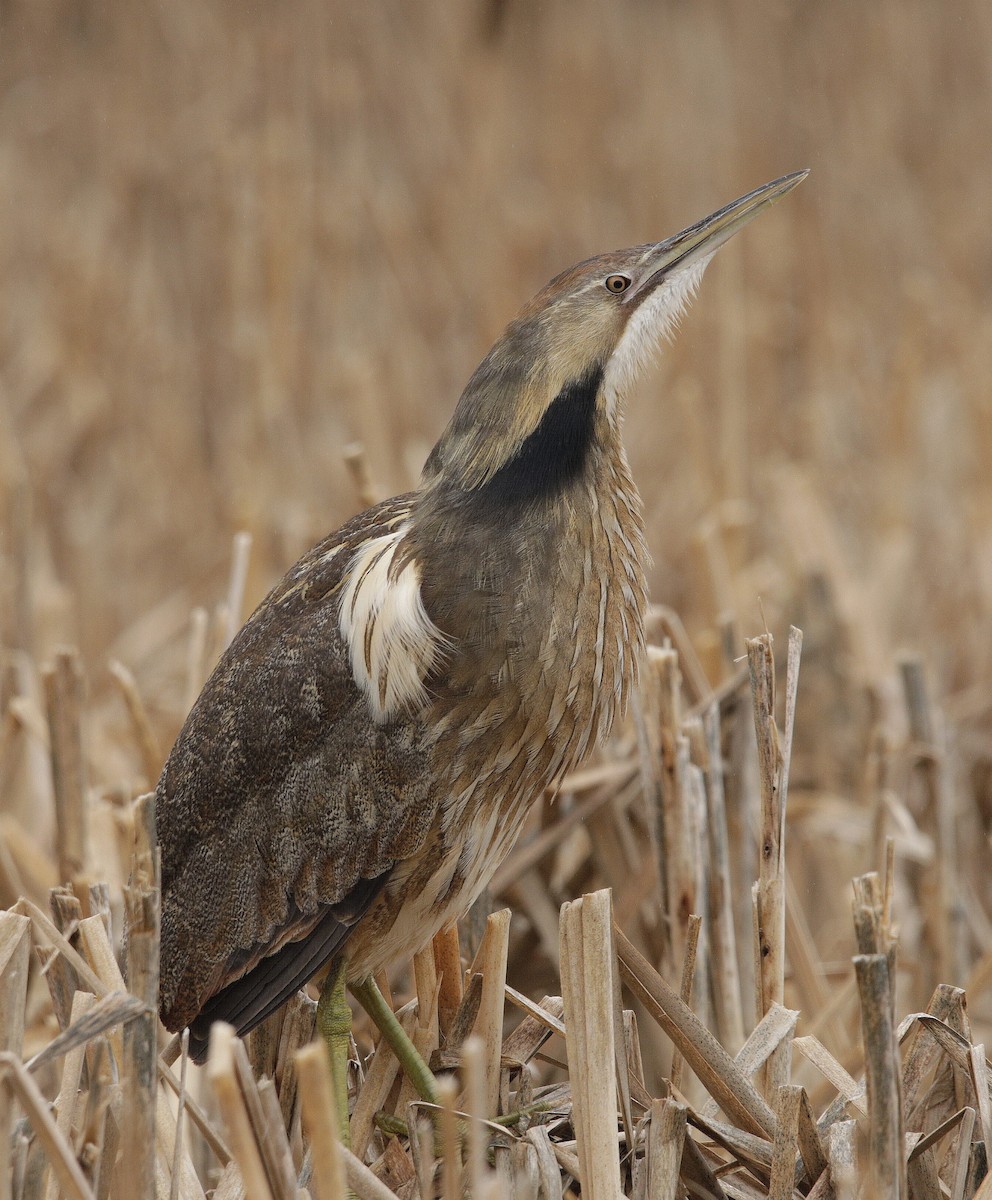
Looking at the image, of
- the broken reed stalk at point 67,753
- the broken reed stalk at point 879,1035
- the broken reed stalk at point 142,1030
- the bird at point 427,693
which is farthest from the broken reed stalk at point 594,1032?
the broken reed stalk at point 67,753

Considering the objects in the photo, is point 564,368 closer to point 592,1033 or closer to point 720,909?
point 720,909

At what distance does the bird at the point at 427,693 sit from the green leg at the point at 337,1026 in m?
0.01

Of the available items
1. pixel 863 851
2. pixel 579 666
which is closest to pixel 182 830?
pixel 579 666

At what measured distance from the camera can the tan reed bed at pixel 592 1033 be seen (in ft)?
4.07

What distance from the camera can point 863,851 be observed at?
9.16ft

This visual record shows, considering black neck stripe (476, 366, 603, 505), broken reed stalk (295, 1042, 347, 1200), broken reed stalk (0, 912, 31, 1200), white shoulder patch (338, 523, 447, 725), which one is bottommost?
broken reed stalk (295, 1042, 347, 1200)

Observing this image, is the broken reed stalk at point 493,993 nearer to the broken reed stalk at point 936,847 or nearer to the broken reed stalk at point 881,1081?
the broken reed stalk at point 881,1081

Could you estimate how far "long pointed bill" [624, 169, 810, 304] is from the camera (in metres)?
1.95

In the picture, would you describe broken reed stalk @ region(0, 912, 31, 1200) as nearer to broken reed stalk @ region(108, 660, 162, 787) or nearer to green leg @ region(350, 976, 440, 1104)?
green leg @ region(350, 976, 440, 1104)

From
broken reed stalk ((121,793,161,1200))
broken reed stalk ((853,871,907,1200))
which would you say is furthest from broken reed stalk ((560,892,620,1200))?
broken reed stalk ((121,793,161,1200))

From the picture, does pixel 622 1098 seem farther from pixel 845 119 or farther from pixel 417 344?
pixel 845 119

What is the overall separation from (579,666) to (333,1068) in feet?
1.74

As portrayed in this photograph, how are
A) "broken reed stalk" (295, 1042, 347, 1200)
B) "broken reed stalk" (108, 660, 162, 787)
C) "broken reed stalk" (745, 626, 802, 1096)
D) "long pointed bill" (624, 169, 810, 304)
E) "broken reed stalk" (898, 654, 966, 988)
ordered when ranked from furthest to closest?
1. "broken reed stalk" (898, 654, 966, 988)
2. "broken reed stalk" (108, 660, 162, 787)
3. "long pointed bill" (624, 169, 810, 304)
4. "broken reed stalk" (745, 626, 802, 1096)
5. "broken reed stalk" (295, 1042, 347, 1200)

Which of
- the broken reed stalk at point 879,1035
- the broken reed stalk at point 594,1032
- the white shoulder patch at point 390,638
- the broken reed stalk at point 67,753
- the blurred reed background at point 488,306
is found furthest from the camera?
the blurred reed background at point 488,306
